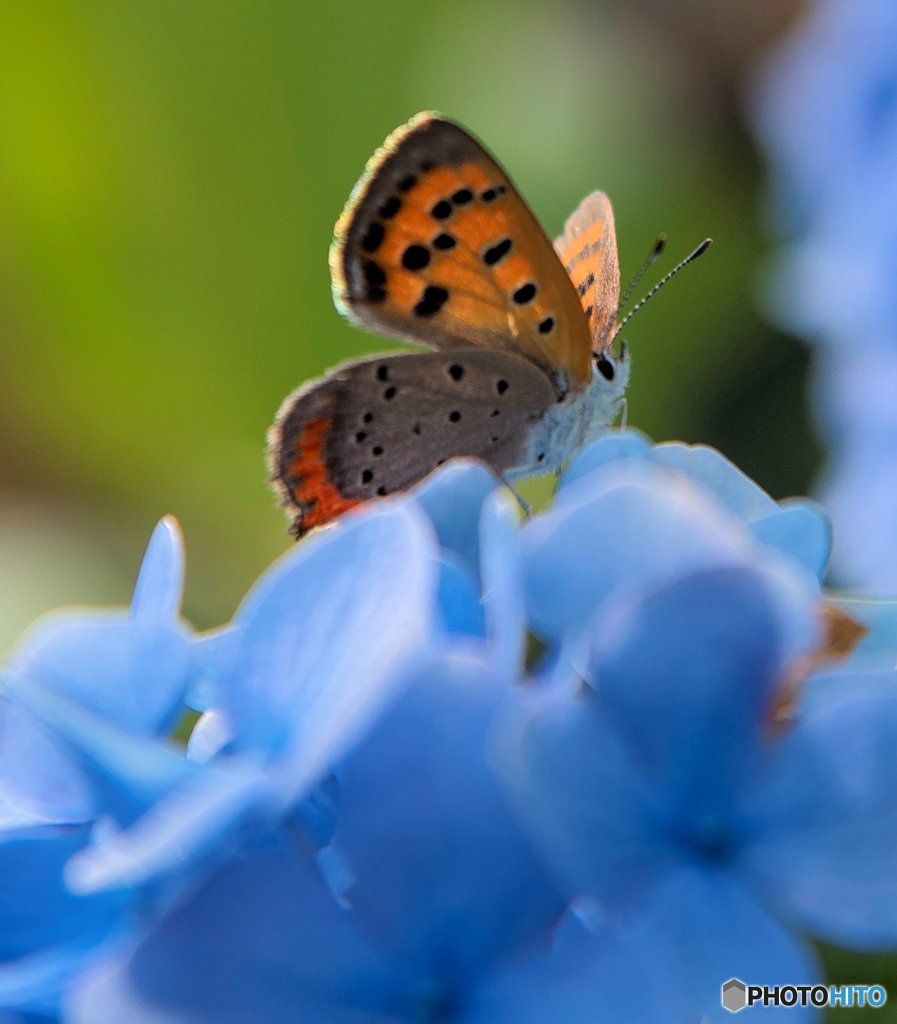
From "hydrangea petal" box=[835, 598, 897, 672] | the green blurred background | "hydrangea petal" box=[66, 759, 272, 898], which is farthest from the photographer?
the green blurred background

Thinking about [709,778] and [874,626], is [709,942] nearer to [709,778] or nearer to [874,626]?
[709,778]

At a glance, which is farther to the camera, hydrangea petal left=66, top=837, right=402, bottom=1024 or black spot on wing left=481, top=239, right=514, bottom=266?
black spot on wing left=481, top=239, right=514, bottom=266

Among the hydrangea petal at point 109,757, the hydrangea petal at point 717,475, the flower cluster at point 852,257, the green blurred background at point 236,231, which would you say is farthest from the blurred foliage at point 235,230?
the hydrangea petal at point 109,757

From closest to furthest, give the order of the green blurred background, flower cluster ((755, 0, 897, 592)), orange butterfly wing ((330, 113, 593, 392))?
orange butterfly wing ((330, 113, 593, 392))
flower cluster ((755, 0, 897, 592))
the green blurred background

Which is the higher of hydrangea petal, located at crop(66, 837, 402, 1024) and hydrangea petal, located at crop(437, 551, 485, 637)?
hydrangea petal, located at crop(437, 551, 485, 637)

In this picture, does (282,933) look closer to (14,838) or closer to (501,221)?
(14,838)

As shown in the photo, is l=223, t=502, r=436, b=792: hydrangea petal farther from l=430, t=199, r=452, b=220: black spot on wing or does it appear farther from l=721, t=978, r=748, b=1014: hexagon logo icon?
l=430, t=199, r=452, b=220: black spot on wing

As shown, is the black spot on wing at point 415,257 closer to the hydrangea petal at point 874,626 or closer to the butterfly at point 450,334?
the butterfly at point 450,334

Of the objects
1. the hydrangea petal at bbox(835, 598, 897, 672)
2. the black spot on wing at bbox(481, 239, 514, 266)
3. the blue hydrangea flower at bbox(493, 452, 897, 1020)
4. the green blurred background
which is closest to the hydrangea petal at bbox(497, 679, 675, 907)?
the blue hydrangea flower at bbox(493, 452, 897, 1020)
